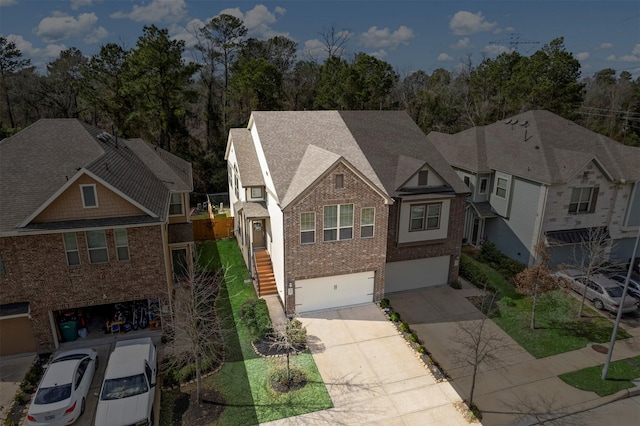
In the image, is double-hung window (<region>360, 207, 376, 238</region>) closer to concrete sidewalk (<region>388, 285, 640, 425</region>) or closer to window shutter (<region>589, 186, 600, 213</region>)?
concrete sidewalk (<region>388, 285, 640, 425</region>)

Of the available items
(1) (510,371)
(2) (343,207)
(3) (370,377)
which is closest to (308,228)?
(2) (343,207)

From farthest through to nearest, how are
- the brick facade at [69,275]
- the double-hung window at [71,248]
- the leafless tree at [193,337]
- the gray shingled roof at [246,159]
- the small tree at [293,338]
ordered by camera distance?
the gray shingled roof at [246,159], the small tree at [293,338], the double-hung window at [71,248], the brick facade at [69,275], the leafless tree at [193,337]

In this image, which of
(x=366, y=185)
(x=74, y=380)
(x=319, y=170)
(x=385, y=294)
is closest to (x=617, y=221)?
(x=385, y=294)

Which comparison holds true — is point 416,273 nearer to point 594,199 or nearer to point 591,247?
point 591,247

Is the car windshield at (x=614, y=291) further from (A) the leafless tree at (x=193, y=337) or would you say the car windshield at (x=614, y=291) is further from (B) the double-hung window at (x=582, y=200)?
(A) the leafless tree at (x=193, y=337)

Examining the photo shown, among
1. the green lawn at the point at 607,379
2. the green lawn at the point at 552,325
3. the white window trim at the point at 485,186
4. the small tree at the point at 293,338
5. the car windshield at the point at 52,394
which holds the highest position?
the white window trim at the point at 485,186

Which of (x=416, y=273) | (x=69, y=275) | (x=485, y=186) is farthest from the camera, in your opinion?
(x=485, y=186)

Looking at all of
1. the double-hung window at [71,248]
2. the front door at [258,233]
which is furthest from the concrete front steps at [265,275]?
the double-hung window at [71,248]
